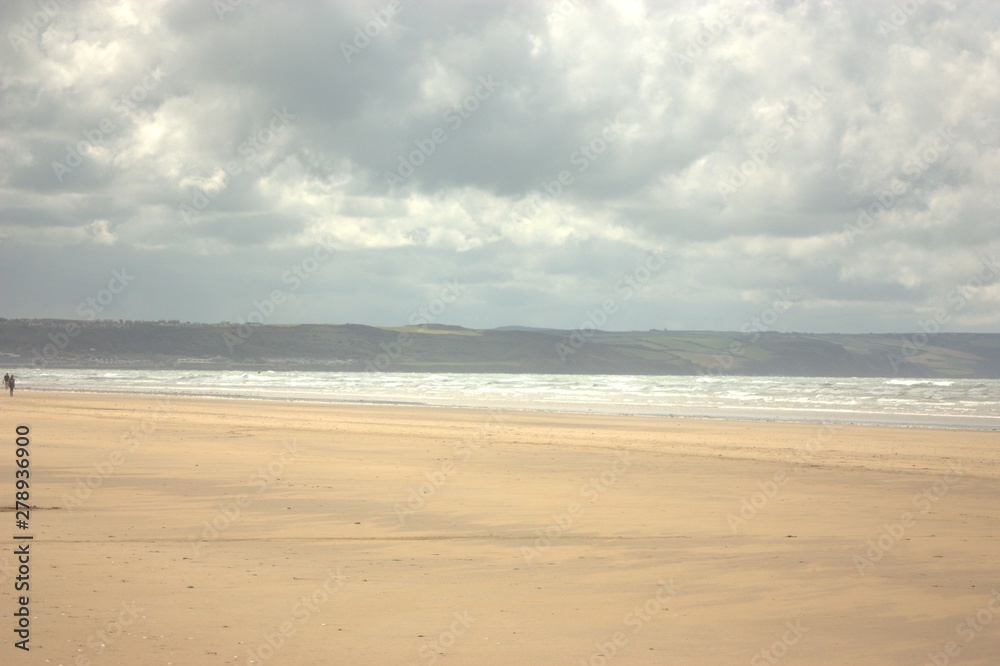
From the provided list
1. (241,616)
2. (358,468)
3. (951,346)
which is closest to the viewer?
(241,616)

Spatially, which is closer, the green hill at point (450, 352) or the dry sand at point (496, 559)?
the dry sand at point (496, 559)

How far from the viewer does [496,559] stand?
9.67 m

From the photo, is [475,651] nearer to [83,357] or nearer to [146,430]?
[146,430]

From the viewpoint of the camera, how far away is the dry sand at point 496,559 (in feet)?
22.1

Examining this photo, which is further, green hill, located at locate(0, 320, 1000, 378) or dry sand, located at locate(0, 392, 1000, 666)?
green hill, located at locate(0, 320, 1000, 378)

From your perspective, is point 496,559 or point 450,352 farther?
point 450,352

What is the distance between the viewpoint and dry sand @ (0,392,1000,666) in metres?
6.74

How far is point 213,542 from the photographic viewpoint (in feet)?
33.2

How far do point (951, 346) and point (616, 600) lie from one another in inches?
7158

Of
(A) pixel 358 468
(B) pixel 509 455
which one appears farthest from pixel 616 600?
(B) pixel 509 455

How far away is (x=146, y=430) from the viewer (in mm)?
26656

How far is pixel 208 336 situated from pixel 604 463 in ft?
547

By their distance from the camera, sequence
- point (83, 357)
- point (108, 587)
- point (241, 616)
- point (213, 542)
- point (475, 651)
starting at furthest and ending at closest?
point (83, 357)
point (213, 542)
point (108, 587)
point (241, 616)
point (475, 651)

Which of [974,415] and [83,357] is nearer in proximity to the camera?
[974,415]
